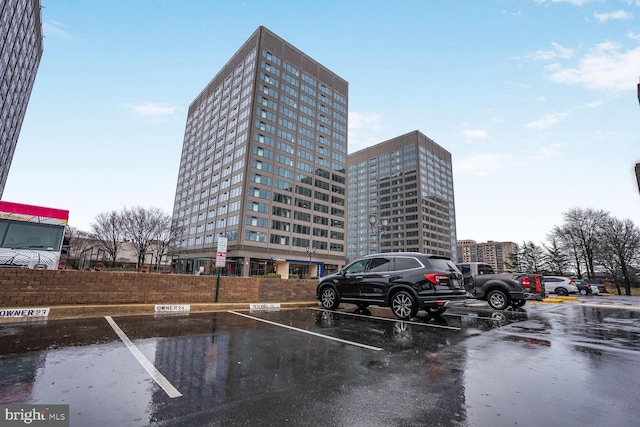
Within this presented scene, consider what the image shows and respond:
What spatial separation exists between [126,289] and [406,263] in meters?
8.95

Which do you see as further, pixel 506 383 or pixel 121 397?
pixel 506 383

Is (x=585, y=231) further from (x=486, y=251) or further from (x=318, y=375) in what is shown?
(x=486, y=251)

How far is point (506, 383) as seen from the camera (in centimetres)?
350

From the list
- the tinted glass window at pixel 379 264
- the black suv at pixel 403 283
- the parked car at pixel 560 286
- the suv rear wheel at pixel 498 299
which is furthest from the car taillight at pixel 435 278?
the parked car at pixel 560 286

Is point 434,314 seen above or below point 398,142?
below

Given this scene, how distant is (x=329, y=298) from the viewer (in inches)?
423

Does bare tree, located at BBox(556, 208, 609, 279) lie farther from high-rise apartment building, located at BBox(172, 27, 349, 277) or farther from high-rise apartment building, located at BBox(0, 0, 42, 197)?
high-rise apartment building, located at BBox(0, 0, 42, 197)

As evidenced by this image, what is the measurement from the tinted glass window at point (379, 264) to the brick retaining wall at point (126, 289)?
4.81 metres

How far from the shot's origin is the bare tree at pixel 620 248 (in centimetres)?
3925

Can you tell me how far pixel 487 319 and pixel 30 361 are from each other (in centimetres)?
1011

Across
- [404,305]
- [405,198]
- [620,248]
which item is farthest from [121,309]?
[405,198]

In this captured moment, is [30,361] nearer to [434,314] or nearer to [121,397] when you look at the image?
[121,397]

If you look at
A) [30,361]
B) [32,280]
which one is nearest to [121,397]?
[30,361]

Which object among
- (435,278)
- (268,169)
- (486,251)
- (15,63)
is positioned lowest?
(435,278)
